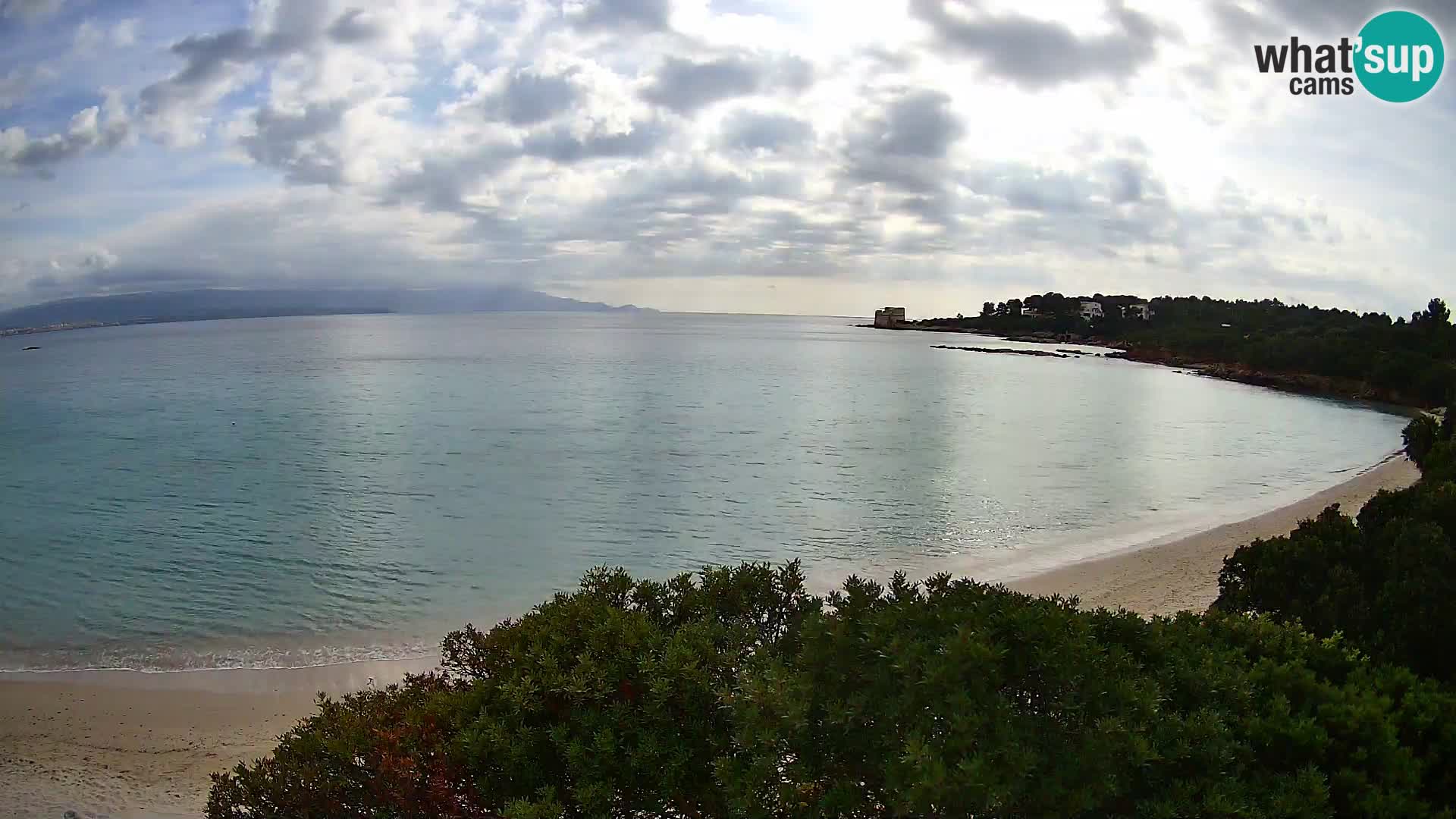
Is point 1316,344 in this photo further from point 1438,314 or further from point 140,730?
point 140,730

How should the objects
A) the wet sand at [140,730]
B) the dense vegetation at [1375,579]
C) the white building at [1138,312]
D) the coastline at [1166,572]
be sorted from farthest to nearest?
1. the white building at [1138,312]
2. the coastline at [1166,572]
3. the wet sand at [140,730]
4. the dense vegetation at [1375,579]

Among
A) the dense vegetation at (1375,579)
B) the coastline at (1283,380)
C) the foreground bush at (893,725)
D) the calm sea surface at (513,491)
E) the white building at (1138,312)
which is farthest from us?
the white building at (1138,312)

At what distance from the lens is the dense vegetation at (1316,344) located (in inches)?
2077

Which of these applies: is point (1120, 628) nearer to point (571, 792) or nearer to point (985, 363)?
point (571, 792)

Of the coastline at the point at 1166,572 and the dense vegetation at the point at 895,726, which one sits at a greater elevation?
the dense vegetation at the point at 895,726

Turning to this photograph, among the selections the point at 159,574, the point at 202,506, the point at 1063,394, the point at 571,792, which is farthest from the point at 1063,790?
the point at 1063,394

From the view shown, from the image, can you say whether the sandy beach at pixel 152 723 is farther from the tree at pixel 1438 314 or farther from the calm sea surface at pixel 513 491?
the tree at pixel 1438 314

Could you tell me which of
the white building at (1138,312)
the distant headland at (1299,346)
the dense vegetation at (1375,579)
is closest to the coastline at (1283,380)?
the distant headland at (1299,346)

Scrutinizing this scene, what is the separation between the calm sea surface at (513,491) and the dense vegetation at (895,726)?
850 centimetres

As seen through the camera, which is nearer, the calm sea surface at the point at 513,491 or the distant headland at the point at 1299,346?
the calm sea surface at the point at 513,491

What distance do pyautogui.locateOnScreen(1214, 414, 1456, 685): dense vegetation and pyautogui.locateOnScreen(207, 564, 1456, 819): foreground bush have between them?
1.32 metres

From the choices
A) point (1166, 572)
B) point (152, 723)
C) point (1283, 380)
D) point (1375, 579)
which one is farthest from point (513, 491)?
point (1283, 380)

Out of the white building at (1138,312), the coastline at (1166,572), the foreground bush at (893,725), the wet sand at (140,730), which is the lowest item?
the wet sand at (140,730)

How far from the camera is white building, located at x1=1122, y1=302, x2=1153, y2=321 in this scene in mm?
147988
